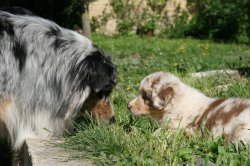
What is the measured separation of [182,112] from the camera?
4.80 m

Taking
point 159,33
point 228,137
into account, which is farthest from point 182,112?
point 159,33

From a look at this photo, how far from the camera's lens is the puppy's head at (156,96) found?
4.79 metres

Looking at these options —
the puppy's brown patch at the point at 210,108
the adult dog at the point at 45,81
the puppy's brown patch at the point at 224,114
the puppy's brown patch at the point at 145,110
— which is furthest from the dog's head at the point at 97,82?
the puppy's brown patch at the point at 224,114

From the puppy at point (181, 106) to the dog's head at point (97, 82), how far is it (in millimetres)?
340

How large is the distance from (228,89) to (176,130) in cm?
190

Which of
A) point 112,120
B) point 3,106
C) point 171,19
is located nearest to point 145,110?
point 112,120

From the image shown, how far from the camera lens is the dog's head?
4680mm

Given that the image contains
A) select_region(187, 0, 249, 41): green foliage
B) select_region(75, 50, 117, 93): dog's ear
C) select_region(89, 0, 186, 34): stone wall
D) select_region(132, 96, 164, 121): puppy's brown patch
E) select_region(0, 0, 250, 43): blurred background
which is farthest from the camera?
select_region(89, 0, 186, 34): stone wall

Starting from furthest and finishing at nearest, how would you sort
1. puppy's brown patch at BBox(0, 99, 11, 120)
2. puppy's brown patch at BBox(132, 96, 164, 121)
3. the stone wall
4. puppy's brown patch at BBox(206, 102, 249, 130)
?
the stone wall
puppy's brown patch at BBox(132, 96, 164, 121)
puppy's brown patch at BBox(0, 99, 11, 120)
puppy's brown patch at BBox(206, 102, 249, 130)

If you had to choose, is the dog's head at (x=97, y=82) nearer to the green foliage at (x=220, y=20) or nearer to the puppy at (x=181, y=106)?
the puppy at (x=181, y=106)

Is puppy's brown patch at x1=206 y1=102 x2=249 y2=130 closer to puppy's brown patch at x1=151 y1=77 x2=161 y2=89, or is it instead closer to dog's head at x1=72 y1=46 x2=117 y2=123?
puppy's brown patch at x1=151 y1=77 x2=161 y2=89

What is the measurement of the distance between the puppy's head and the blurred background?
15.8 meters

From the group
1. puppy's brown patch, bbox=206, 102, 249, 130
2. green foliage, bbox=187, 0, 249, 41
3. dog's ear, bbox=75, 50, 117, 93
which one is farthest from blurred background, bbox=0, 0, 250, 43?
puppy's brown patch, bbox=206, 102, 249, 130

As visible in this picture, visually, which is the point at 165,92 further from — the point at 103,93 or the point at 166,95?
the point at 103,93
